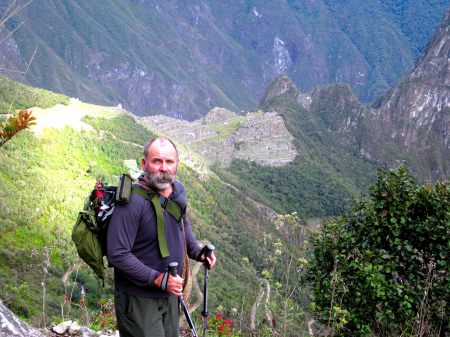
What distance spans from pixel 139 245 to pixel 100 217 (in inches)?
13.9

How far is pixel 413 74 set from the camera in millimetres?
77312

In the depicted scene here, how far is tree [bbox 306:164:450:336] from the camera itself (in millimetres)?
4117

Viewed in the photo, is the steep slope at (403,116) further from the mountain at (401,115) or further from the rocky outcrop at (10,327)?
the rocky outcrop at (10,327)

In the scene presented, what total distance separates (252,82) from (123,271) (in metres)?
202

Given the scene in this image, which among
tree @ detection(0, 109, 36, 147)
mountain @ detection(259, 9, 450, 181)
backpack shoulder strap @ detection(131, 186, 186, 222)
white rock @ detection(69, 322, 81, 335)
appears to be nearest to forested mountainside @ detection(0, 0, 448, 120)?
mountain @ detection(259, 9, 450, 181)

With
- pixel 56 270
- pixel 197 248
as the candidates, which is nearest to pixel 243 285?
pixel 56 270

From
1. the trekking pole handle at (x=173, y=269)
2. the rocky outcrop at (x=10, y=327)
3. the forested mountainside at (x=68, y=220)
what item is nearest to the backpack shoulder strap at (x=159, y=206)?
the trekking pole handle at (x=173, y=269)

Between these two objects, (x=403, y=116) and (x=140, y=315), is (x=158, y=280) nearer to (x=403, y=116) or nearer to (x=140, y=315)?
(x=140, y=315)

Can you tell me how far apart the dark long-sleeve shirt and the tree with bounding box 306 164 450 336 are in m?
2.38

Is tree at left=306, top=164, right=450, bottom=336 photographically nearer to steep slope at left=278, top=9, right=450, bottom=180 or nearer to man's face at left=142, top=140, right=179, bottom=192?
man's face at left=142, top=140, right=179, bottom=192

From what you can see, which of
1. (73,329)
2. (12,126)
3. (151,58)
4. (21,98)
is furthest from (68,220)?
(151,58)

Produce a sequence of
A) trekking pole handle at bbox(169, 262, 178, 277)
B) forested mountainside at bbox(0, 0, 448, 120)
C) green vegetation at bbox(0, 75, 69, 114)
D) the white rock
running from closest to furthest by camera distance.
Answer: trekking pole handle at bbox(169, 262, 178, 277) < the white rock < green vegetation at bbox(0, 75, 69, 114) < forested mountainside at bbox(0, 0, 448, 120)

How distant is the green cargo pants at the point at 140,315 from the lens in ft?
7.92

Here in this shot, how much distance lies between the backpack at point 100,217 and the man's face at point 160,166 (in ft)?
0.30
